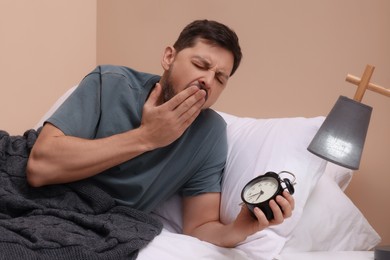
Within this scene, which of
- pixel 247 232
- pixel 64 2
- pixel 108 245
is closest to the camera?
pixel 108 245

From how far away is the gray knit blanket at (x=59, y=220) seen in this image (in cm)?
90

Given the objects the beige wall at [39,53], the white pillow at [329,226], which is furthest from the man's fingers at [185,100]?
the beige wall at [39,53]

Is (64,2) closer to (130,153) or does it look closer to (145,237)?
(130,153)

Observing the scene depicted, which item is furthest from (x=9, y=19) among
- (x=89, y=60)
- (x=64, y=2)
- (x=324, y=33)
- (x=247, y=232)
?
(x=247, y=232)

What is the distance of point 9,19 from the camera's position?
1767 millimetres

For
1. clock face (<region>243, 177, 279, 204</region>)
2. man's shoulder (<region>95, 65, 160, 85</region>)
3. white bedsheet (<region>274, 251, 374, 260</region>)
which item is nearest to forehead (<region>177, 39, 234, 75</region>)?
man's shoulder (<region>95, 65, 160, 85</region>)

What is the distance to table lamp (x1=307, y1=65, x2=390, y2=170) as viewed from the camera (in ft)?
3.36

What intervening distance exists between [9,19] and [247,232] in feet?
4.02

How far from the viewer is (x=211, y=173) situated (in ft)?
4.28

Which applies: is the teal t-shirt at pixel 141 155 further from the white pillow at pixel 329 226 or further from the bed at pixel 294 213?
the white pillow at pixel 329 226

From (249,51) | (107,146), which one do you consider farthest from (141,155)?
(249,51)

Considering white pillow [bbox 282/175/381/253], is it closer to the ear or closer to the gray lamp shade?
the gray lamp shade

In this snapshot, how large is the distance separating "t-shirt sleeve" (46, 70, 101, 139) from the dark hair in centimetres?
25

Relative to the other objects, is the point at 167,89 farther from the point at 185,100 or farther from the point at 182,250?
the point at 182,250
